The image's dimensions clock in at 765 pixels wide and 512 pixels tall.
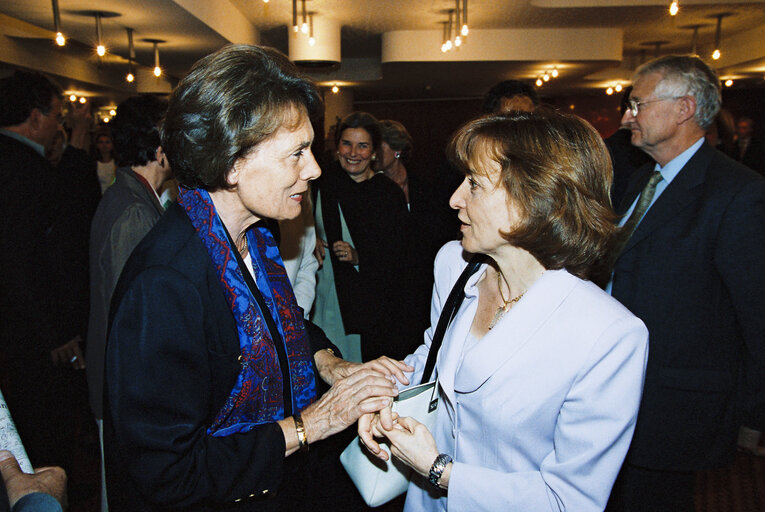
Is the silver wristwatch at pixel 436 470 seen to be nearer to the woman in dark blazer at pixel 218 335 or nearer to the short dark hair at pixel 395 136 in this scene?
the woman in dark blazer at pixel 218 335

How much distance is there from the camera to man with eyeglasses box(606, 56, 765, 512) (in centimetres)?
192

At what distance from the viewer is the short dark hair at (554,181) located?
4.39ft

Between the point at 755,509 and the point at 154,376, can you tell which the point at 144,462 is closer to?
the point at 154,376

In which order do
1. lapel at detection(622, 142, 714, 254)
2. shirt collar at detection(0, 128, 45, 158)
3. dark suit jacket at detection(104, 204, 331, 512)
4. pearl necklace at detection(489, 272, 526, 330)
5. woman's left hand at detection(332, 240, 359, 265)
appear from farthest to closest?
woman's left hand at detection(332, 240, 359, 265) < shirt collar at detection(0, 128, 45, 158) < lapel at detection(622, 142, 714, 254) < pearl necklace at detection(489, 272, 526, 330) < dark suit jacket at detection(104, 204, 331, 512)

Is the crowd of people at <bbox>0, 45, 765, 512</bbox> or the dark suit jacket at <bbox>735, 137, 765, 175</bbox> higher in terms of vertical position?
the dark suit jacket at <bbox>735, 137, 765, 175</bbox>

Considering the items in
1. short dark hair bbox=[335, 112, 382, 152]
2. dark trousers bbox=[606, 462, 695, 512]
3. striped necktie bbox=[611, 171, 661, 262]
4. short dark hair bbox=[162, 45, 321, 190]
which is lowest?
dark trousers bbox=[606, 462, 695, 512]

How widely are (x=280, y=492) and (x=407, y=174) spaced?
12.4 feet

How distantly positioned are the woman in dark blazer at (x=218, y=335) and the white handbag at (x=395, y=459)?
97 millimetres

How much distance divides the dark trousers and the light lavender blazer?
1077 mm

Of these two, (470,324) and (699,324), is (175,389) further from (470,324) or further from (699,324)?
(699,324)

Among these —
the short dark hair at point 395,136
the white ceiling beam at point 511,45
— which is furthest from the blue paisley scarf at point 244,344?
the white ceiling beam at point 511,45

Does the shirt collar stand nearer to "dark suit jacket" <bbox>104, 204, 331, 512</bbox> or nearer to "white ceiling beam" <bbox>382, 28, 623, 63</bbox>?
"dark suit jacket" <bbox>104, 204, 331, 512</bbox>

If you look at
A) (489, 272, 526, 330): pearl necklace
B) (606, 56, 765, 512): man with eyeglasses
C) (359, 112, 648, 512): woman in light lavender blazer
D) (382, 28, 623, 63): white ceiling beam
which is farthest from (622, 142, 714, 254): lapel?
(382, 28, 623, 63): white ceiling beam

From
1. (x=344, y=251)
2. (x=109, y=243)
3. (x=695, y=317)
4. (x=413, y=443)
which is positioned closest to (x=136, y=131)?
(x=109, y=243)
